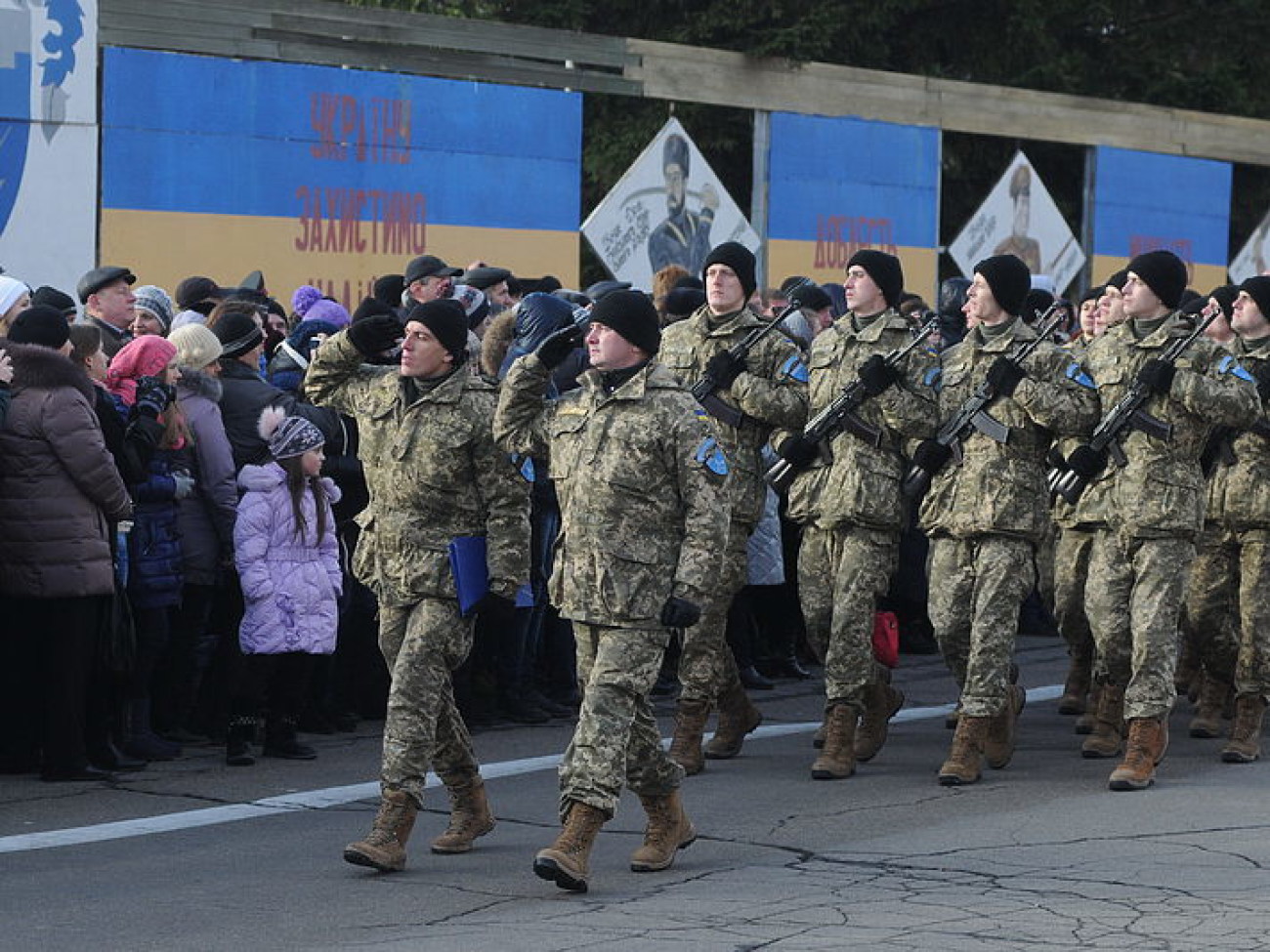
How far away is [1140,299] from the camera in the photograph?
1065 centimetres

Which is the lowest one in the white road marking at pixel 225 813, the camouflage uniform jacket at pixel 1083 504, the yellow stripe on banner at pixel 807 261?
the white road marking at pixel 225 813

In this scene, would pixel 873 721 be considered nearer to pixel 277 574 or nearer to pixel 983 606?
pixel 983 606

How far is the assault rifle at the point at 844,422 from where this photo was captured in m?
10.5

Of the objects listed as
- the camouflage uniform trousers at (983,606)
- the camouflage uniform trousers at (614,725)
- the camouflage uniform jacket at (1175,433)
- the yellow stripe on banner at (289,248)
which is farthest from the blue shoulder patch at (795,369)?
the yellow stripe on banner at (289,248)

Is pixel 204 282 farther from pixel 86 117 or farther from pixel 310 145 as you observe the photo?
pixel 310 145

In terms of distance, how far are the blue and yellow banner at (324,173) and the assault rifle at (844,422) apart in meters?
5.33

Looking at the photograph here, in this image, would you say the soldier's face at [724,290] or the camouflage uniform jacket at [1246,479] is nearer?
the soldier's face at [724,290]

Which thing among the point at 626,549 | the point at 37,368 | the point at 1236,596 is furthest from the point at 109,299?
the point at 1236,596

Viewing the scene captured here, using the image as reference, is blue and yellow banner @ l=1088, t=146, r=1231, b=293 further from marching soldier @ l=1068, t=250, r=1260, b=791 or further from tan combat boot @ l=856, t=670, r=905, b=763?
tan combat boot @ l=856, t=670, r=905, b=763

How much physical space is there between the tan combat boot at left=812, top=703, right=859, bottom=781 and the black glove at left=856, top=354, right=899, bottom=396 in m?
1.35

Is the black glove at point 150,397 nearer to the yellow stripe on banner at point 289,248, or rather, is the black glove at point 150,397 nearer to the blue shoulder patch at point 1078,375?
the blue shoulder patch at point 1078,375

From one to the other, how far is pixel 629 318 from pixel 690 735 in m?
2.69

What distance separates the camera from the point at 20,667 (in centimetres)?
1048

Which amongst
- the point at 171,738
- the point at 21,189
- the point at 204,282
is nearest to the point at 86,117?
the point at 21,189
